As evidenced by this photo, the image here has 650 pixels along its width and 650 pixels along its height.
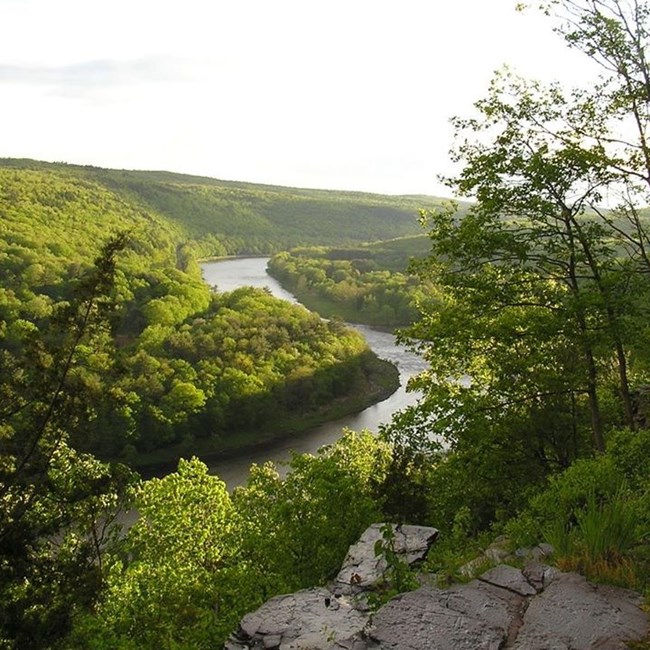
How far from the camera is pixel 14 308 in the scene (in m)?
84.1

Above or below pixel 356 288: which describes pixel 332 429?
below

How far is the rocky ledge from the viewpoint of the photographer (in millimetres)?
7258

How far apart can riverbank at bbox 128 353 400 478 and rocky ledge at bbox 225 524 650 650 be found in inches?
2374

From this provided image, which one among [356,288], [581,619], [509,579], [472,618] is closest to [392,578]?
[509,579]

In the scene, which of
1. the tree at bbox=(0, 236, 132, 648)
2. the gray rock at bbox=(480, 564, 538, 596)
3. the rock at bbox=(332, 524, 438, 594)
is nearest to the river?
the tree at bbox=(0, 236, 132, 648)

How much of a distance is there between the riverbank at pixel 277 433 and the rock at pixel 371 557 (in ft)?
189

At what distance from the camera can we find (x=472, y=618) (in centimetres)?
774

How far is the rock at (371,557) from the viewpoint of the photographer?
999 centimetres

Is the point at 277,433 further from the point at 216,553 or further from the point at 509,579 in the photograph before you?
the point at 509,579

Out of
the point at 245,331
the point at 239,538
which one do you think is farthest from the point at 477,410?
the point at 245,331

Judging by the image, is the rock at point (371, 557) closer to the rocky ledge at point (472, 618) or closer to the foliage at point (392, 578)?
the foliage at point (392, 578)

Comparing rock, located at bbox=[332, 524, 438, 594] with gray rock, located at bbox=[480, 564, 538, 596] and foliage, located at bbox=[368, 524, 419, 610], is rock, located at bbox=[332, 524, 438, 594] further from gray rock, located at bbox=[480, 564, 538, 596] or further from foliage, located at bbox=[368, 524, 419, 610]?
gray rock, located at bbox=[480, 564, 538, 596]

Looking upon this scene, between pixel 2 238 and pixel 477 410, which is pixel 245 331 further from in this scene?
pixel 477 410

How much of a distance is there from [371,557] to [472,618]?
11.6 feet
